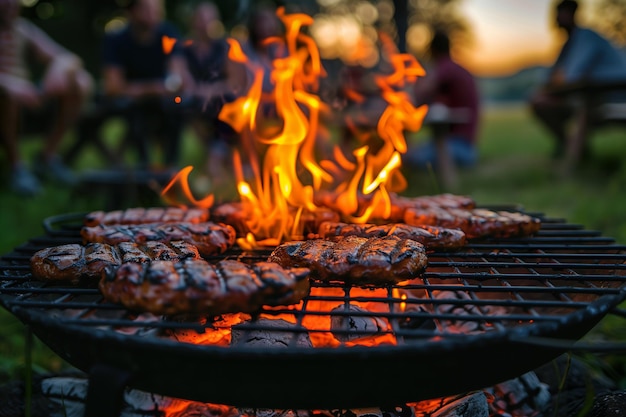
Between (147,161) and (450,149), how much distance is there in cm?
505

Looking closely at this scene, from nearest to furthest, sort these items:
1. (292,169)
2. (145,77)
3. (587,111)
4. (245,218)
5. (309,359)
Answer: (309,359) < (245,218) < (292,169) < (587,111) < (145,77)

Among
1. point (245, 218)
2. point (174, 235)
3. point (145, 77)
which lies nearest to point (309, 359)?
point (174, 235)

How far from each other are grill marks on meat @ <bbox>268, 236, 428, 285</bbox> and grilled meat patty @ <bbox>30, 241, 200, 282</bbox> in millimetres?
509

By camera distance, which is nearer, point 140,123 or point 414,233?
point 414,233

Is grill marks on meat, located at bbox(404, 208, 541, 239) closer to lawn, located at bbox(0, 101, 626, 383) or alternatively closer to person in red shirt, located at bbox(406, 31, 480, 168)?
lawn, located at bbox(0, 101, 626, 383)

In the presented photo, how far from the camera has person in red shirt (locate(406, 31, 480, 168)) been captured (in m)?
8.98

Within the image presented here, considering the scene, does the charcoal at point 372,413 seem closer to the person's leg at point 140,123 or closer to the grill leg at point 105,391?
the grill leg at point 105,391

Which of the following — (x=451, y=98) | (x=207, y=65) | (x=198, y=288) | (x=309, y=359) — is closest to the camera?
(x=309, y=359)

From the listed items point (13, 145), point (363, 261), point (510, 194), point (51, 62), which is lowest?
point (363, 261)

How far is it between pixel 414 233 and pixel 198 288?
1.23m

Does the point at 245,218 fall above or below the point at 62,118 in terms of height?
below

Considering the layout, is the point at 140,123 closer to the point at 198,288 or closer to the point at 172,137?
the point at 172,137

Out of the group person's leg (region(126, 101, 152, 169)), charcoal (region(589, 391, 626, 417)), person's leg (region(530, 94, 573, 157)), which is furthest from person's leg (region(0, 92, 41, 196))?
person's leg (region(530, 94, 573, 157))

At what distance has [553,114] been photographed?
1001 centimetres
